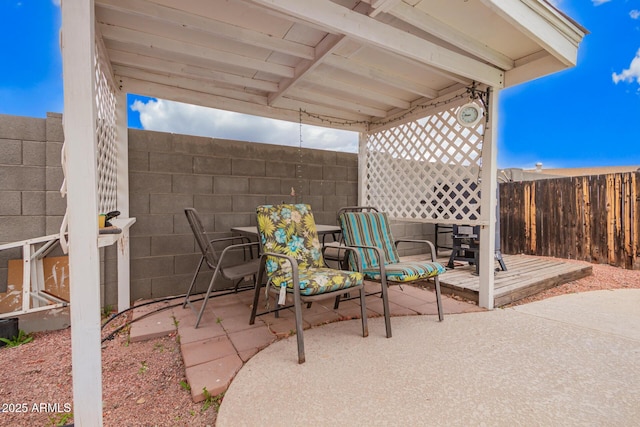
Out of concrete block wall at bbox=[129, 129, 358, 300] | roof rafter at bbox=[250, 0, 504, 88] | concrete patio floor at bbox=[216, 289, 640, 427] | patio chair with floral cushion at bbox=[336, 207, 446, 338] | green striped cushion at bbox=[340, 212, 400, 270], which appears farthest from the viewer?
concrete block wall at bbox=[129, 129, 358, 300]

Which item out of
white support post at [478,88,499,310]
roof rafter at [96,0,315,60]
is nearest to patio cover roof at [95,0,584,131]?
roof rafter at [96,0,315,60]

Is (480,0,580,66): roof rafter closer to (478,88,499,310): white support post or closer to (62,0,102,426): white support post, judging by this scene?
(478,88,499,310): white support post

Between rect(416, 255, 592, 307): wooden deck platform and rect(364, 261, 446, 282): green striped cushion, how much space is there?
1.01 metres

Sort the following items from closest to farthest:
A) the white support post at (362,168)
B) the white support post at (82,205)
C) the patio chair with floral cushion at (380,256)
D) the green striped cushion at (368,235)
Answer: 1. the white support post at (82,205)
2. the patio chair with floral cushion at (380,256)
3. the green striped cushion at (368,235)
4. the white support post at (362,168)

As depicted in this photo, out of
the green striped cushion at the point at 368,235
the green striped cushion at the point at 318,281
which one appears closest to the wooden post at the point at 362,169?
the green striped cushion at the point at 368,235

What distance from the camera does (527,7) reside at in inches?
87.0

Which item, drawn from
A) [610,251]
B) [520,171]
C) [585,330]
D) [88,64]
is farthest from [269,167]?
[520,171]

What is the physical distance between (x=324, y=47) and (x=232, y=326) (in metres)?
2.47

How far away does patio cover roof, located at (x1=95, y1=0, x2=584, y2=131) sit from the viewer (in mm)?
2051

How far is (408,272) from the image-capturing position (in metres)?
Result: 2.51

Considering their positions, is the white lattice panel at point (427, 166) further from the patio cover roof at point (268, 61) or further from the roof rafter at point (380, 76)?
the roof rafter at point (380, 76)

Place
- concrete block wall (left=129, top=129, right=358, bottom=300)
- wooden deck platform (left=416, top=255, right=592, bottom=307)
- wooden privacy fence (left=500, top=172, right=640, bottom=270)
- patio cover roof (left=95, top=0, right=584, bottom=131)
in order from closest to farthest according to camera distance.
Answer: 1. patio cover roof (left=95, top=0, right=584, bottom=131)
2. concrete block wall (left=129, top=129, right=358, bottom=300)
3. wooden deck platform (left=416, top=255, right=592, bottom=307)
4. wooden privacy fence (left=500, top=172, right=640, bottom=270)

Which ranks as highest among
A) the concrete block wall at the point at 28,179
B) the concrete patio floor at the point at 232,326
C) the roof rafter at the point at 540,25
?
the roof rafter at the point at 540,25

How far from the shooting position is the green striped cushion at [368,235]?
2.97m
